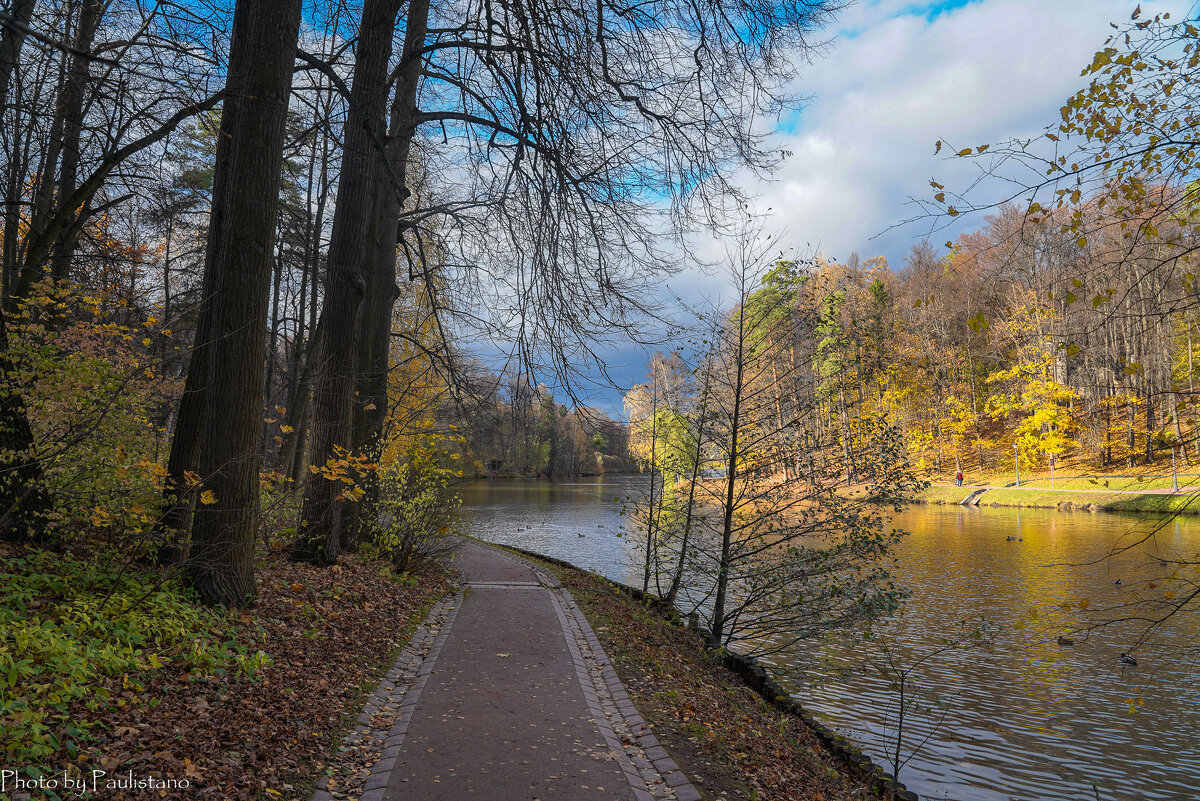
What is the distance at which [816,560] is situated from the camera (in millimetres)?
7805

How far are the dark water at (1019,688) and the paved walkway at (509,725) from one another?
2.87 meters

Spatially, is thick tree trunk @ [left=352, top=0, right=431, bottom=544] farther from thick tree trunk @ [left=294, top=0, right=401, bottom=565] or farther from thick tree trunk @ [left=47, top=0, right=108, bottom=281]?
thick tree trunk @ [left=47, top=0, right=108, bottom=281]

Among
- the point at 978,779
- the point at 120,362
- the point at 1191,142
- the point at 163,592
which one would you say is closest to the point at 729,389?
the point at 978,779

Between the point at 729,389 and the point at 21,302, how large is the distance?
26.3 feet

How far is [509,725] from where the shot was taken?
4.90 metres

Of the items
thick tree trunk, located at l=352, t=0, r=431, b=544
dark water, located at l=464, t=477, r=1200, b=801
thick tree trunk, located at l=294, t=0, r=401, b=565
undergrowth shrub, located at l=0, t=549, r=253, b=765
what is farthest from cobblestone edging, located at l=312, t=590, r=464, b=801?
dark water, located at l=464, t=477, r=1200, b=801

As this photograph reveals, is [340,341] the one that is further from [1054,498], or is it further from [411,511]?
[1054,498]

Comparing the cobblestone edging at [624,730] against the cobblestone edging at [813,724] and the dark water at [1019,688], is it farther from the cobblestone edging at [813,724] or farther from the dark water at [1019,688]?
the dark water at [1019,688]

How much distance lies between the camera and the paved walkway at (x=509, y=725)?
4.02 metres

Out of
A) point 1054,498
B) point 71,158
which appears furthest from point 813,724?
point 1054,498

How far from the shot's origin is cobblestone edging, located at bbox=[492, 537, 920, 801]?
18.9 feet

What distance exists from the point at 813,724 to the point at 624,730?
2.98 meters

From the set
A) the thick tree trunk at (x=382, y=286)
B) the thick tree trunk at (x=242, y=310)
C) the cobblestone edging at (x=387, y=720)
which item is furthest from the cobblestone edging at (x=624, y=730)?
the thick tree trunk at (x=382, y=286)

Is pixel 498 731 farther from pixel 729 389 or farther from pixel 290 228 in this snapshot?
pixel 290 228
